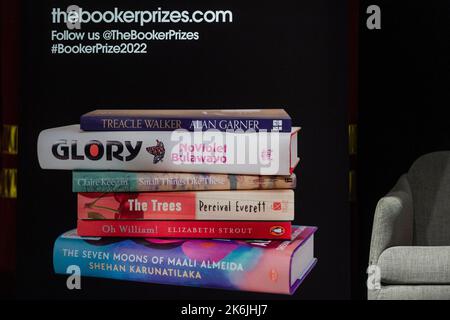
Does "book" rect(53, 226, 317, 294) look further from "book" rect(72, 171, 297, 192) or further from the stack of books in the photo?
"book" rect(72, 171, 297, 192)

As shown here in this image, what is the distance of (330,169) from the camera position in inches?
131

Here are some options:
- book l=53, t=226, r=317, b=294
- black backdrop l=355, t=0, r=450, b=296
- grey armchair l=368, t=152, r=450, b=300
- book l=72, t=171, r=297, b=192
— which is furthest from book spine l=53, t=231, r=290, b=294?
black backdrop l=355, t=0, r=450, b=296

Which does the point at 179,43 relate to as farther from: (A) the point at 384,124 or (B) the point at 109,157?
(A) the point at 384,124

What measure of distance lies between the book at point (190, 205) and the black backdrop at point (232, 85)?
15cm

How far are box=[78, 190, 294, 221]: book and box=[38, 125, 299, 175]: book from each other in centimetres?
10

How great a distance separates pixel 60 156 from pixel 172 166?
0.46 m

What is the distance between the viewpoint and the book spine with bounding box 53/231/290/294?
3.23 m

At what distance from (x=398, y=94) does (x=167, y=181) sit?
4.79 feet

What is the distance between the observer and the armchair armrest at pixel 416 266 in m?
3.33

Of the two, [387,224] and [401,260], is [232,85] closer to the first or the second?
[387,224]

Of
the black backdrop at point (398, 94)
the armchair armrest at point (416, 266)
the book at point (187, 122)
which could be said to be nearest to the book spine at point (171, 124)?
the book at point (187, 122)

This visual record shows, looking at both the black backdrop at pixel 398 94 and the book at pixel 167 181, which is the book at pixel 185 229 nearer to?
the book at pixel 167 181

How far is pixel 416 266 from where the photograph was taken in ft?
11.0
